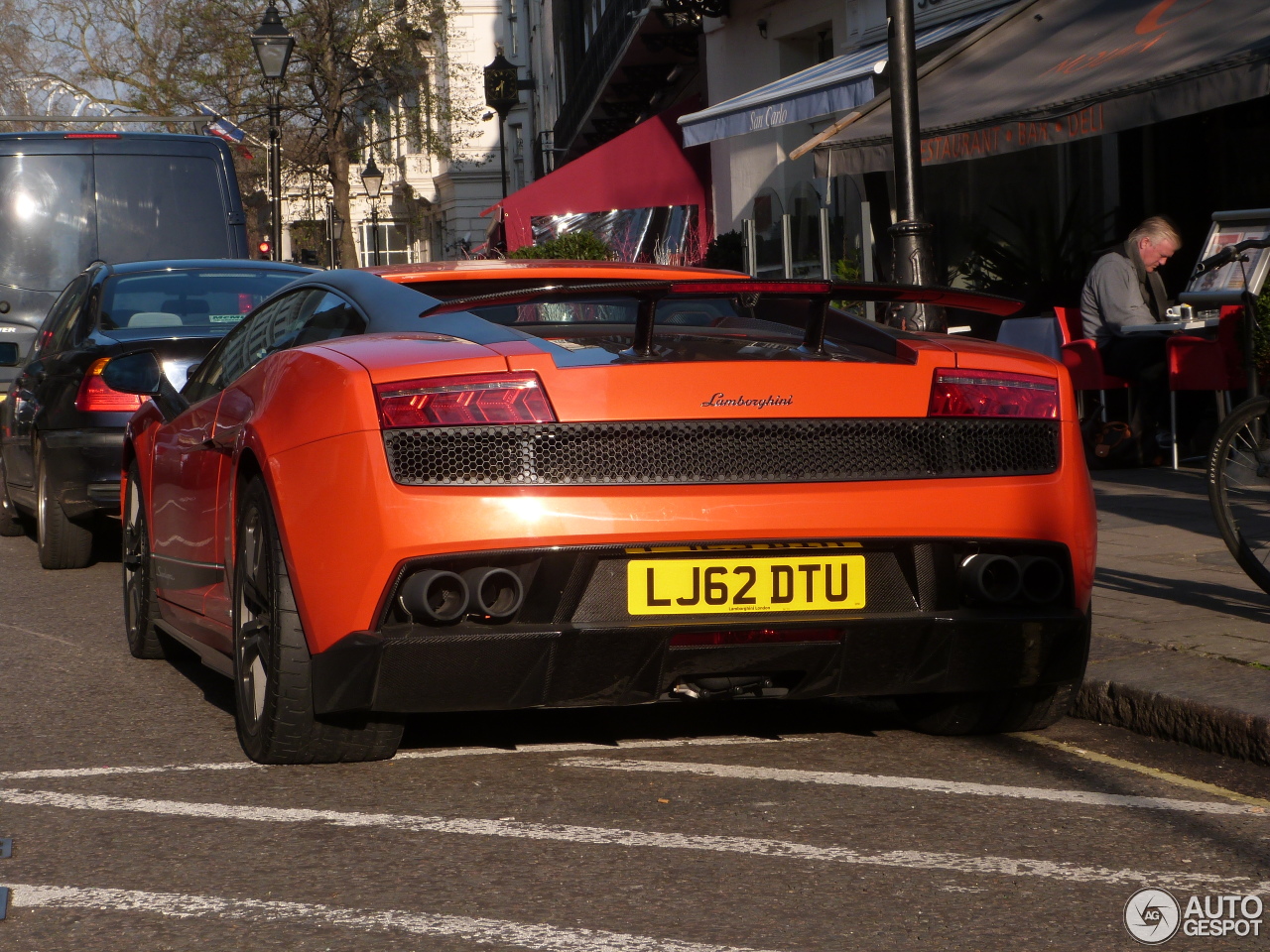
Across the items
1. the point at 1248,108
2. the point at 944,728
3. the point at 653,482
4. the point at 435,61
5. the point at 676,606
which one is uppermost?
the point at 435,61

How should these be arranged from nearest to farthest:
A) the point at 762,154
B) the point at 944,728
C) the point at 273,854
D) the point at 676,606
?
the point at 273,854 → the point at 676,606 → the point at 944,728 → the point at 762,154

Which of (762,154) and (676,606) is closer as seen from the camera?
(676,606)

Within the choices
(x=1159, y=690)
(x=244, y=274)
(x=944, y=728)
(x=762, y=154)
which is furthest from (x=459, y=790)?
(x=762, y=154)

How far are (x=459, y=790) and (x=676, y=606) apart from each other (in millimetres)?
742

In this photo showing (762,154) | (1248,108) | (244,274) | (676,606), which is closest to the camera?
(676,606)

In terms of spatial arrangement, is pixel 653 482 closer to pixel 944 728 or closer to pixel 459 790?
pixel 459 790

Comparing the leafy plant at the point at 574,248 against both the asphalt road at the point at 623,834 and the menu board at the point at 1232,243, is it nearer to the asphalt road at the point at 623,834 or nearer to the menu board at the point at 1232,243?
the menu board at the point at 1232,243

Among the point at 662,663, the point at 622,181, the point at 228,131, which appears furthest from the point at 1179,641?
the point at 228,131

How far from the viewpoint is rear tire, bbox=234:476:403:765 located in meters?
4.27

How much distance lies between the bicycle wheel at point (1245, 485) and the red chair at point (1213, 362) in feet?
12.7

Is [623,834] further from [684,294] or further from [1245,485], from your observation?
[1245,485]

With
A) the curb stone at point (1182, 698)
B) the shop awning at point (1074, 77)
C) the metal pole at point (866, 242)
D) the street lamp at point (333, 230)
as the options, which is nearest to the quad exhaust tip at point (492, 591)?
the curb stone at point (1182, 698)

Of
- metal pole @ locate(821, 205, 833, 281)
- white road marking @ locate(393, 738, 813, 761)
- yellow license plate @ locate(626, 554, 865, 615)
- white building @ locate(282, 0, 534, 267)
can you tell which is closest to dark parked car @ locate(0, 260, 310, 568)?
white road marking @ locate(393, 738, 813, 761)

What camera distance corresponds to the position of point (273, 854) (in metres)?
3.83
